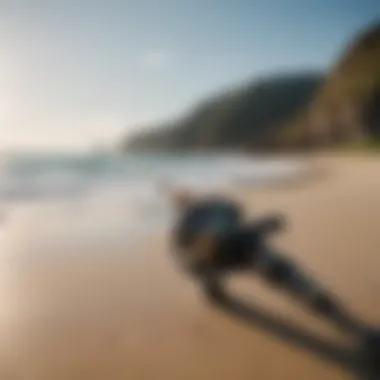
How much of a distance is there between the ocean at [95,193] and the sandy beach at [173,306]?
0.13 feet

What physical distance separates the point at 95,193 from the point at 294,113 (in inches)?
20.7

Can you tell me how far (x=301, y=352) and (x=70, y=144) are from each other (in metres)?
0.72

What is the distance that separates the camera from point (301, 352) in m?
0.98

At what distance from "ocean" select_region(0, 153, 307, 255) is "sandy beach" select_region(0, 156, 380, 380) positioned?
40 millimetres

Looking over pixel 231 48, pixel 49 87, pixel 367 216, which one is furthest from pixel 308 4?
pixel 49 87

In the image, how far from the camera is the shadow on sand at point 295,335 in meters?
0.94

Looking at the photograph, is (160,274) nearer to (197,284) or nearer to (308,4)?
(197,284)

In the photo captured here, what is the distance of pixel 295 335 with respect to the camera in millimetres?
996

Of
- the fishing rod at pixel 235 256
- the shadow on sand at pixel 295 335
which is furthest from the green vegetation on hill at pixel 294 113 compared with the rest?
the shadow on sand at pixel 295 335

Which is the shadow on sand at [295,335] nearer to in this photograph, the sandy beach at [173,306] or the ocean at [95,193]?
the sandy beach at [173,306]

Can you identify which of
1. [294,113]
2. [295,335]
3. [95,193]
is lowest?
[295,335]

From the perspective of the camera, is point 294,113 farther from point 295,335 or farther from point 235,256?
point 295,335

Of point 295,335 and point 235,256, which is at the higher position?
point 235,256

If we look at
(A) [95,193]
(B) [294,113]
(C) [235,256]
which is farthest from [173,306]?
(B) [294,113]
